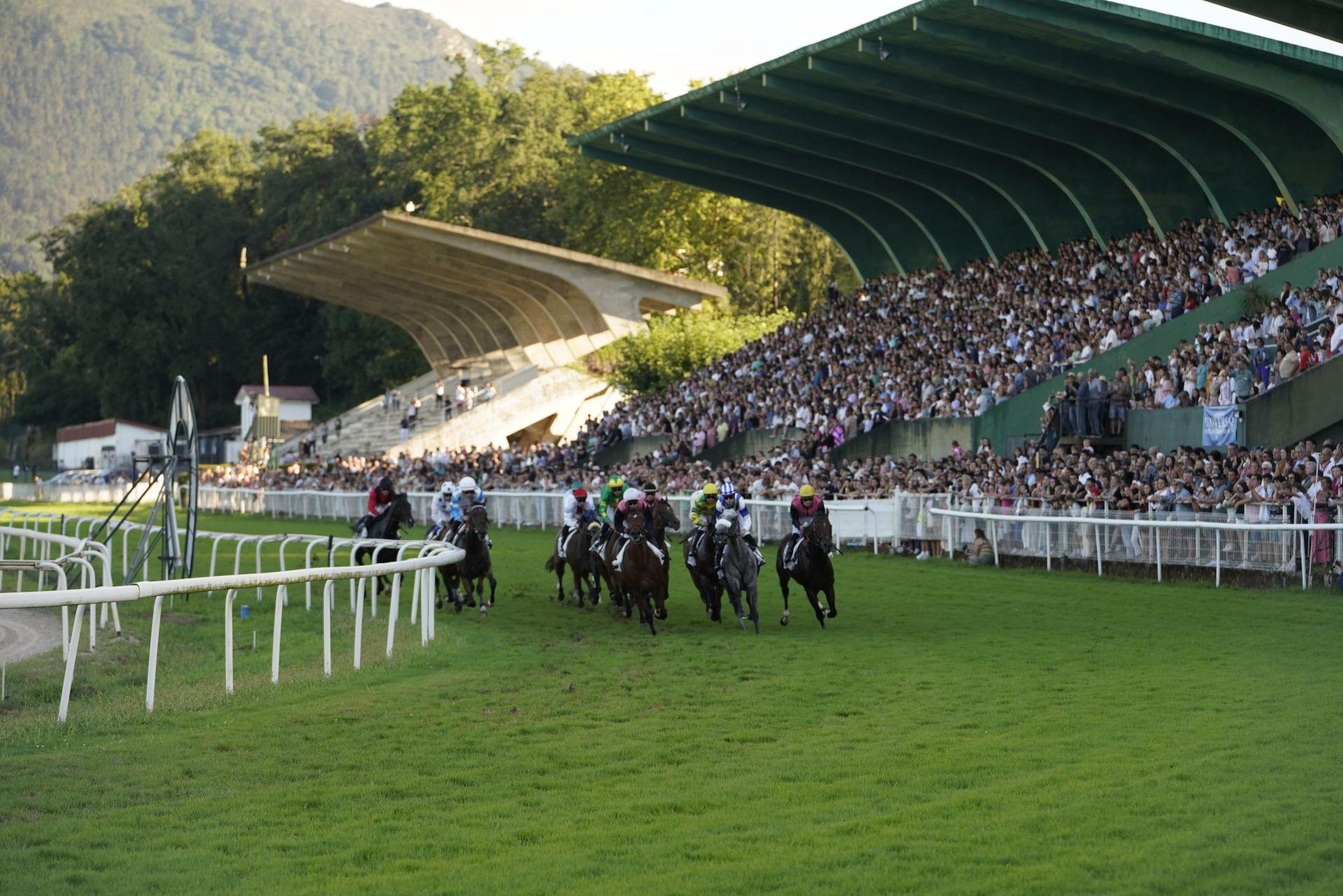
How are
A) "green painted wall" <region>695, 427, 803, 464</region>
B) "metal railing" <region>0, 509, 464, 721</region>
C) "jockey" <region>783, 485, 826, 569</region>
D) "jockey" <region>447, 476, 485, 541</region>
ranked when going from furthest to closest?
1. "green painted wall" <region>695, 427, 803, 464</region>
2. "jockey" <region>447, 476, 485, 541</region>
3. "jockey" <region>783, 485, 826, 569</region>
4. "metal railing" <region>0, 509, 464, 721</region>

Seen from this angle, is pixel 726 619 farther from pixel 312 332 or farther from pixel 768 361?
pixel 312 332

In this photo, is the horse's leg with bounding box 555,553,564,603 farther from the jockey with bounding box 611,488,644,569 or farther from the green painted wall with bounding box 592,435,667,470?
the green painted wall with bounding box 592,435,667,470

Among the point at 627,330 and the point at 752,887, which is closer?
the point at 752,887

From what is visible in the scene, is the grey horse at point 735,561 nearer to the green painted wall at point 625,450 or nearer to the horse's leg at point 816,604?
the horse's leg at point 816,604

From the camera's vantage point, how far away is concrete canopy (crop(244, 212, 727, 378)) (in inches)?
2016

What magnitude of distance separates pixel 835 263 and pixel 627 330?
14964 mm

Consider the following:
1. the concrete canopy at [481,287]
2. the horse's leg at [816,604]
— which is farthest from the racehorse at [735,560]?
the concrete canopy at [481,287]

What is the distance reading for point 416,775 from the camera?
816 centimetres

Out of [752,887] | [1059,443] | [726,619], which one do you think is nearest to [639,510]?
[726,619]

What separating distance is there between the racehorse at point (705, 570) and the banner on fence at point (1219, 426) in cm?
898

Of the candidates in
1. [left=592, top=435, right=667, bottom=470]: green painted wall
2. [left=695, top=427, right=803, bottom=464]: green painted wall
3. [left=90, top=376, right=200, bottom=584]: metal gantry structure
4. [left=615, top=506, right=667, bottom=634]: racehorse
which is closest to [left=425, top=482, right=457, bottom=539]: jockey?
[left=90, top=376, right=200, bottom=584]: metal gantry structure

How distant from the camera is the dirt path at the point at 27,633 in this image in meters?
12.9

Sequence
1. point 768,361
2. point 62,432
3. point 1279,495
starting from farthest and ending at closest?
1. point 62,432
2. point 768,361
3. point 1279,495

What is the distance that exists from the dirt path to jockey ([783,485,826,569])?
7.13 metres
